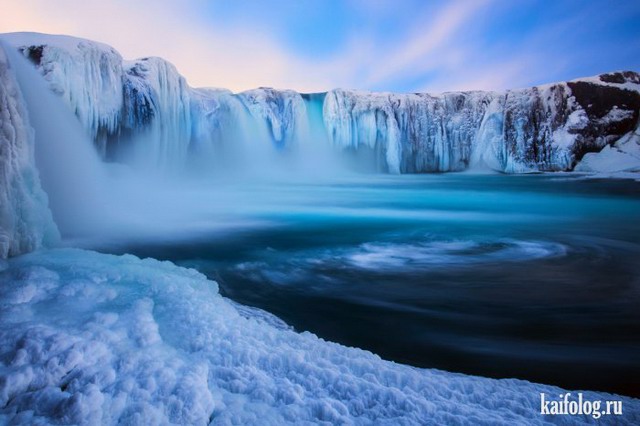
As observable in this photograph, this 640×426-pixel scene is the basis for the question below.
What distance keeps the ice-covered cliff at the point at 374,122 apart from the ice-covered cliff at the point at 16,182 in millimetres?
7102

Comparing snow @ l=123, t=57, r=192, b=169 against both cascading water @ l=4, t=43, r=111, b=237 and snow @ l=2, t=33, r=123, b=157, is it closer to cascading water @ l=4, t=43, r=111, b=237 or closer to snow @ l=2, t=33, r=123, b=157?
snow @ l=2, t=33, r=123, b=157

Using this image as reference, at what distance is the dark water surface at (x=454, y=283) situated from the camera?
8.39ft

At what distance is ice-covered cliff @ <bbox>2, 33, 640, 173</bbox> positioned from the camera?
479 inches

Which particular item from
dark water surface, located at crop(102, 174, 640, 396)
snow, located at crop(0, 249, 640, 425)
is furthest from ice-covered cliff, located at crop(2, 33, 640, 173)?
snow, located at crop(0, 249, 640, 425)

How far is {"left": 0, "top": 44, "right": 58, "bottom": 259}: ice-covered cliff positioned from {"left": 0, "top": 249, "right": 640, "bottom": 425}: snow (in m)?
0.92

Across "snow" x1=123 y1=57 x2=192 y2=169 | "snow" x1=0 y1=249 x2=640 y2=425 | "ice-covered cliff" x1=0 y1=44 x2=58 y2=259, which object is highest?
"snow" x1=123 y1=57 x2=192 y2=169

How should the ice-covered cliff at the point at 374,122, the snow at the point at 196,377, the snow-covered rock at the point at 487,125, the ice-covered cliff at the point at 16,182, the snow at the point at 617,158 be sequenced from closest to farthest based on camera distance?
the snow at the point at 196,377 < the ice-covered cliff at the point at 16,182 < the ice-covered cliff at the point at 374,122 < the snow at the point at 617,158 < the snow-covered rock at the point at 487,125

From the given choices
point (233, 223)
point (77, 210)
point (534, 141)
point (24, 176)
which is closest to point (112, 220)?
point (77, 210)

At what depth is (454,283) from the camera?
3973 mm

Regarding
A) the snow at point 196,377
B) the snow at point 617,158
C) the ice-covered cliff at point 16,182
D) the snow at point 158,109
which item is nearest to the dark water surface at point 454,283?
the snow at point 196,377

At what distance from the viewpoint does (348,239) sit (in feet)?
20.1

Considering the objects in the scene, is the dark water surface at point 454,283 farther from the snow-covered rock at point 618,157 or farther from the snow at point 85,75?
the snow-covered rock at point 618,157

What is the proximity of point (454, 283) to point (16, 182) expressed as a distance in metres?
3.84

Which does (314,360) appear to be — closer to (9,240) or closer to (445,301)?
(445,301)
